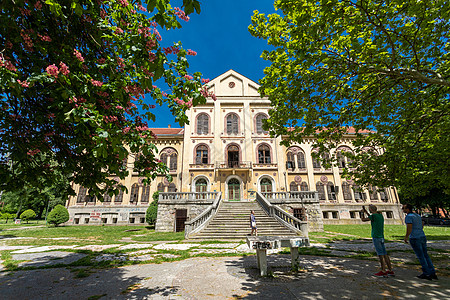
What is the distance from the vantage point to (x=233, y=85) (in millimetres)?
26578

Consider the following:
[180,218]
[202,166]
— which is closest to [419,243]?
[180,218]

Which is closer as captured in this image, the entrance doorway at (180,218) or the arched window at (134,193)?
the entrance doorway at (180,218)

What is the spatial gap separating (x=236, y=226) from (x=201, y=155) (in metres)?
12.2

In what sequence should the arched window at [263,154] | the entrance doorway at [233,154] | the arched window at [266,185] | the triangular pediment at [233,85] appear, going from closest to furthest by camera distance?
the arched window at [266,185], the arched window at [263,154], the entrance doorway at [233,154], the triangular pediment at [233,85]

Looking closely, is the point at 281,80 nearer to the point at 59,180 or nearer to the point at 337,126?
the point at 337,126

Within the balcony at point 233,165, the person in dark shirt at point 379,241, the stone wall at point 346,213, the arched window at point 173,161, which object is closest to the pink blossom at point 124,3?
the person in dark shirt at point 379,241

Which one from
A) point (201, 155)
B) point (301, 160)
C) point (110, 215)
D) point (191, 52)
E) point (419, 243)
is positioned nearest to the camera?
point (191, 52)

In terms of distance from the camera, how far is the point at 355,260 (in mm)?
5980

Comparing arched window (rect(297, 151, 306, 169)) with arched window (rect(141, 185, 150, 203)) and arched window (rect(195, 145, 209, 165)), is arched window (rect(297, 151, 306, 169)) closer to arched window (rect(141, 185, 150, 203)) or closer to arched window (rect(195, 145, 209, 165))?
arched window (rect(195, 145, 209, 165))

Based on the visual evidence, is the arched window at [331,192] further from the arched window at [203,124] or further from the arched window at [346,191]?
the arched window at [203,124]

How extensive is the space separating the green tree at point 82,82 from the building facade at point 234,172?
1886cm

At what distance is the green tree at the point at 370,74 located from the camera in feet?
14.9

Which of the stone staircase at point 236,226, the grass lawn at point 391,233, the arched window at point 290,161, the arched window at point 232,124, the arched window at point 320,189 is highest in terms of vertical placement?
the arched window at point 232,124

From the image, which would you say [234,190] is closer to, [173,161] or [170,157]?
[173,161]
